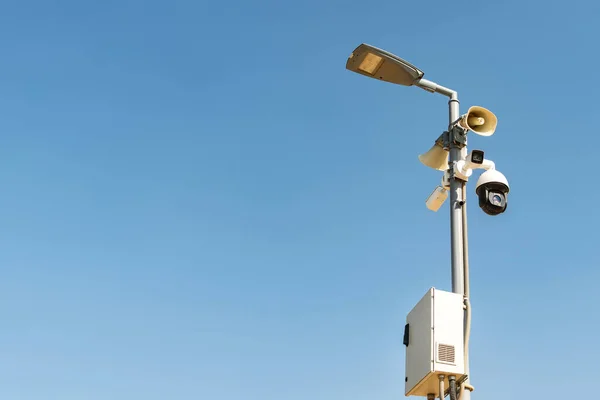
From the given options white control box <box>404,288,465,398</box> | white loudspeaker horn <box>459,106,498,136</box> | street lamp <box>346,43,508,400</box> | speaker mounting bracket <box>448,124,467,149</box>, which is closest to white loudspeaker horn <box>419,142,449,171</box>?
street lamp <box>346,43,508,400</box>

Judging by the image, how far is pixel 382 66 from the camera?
350 inches

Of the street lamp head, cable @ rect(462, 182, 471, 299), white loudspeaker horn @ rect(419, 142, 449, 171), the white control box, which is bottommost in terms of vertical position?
the white control box

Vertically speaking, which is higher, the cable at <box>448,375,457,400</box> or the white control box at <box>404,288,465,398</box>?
the white control box at <box>404,288,465,398</box>

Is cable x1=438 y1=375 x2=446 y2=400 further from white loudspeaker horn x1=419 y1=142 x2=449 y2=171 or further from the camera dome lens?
white loudspeaker horn x1=419 y1=142 x2=449 y2=171

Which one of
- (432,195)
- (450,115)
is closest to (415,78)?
(450,115)

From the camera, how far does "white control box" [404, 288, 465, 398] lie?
24.0ft

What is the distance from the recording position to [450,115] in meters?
8.79

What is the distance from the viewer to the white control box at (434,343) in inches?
287

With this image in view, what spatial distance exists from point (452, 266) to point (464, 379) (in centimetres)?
112

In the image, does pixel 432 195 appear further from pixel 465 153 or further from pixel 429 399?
pixel 429 399

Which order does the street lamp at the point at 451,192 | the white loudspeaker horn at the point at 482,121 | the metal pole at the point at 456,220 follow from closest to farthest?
the street lamp at the point at 451,192 → the metal pole at the point at 456,220 → the white loudspeaker horn at the point at 482,121

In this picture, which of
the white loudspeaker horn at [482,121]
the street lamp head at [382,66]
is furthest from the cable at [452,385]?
the street lamp head at [382,66]

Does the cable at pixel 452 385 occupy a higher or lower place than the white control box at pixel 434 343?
lower

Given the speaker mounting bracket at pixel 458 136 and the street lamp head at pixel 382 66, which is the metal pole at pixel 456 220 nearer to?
the speaker mounting bracket at pixel 458 136
